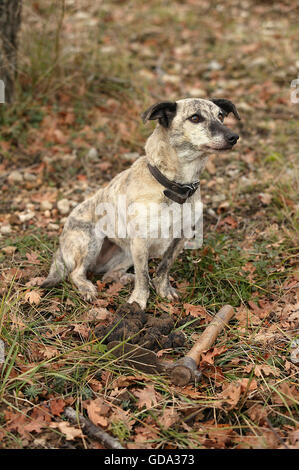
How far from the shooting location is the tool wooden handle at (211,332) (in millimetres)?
3340

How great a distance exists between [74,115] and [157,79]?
1.75 m

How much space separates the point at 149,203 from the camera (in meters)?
3.90

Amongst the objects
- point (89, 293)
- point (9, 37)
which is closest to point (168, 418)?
point (89, 293)

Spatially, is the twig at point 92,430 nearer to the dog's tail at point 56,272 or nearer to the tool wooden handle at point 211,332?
the tool wooden handle at point 211,332

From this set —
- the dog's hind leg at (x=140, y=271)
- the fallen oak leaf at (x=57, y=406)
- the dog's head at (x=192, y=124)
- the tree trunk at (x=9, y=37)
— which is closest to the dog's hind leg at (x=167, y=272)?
the dog's hind leg at (x=140, y=271)

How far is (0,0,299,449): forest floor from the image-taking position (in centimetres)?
310

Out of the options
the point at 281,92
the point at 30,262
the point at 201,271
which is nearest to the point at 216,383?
the point at 201,271

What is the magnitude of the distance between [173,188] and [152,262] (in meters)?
1.16

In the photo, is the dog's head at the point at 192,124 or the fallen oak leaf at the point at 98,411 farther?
the dog's head at the point at 192,124

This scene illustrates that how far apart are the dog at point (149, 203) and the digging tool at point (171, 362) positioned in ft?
2.39

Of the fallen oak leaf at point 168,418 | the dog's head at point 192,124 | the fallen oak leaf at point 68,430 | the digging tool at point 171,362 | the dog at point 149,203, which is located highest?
the dog's head at point 192,124

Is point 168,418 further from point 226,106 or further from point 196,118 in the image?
point 226,106

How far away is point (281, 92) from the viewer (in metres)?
7.41

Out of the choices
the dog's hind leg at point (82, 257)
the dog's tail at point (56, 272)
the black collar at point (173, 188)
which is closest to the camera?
the black collar at point (173, 188)
